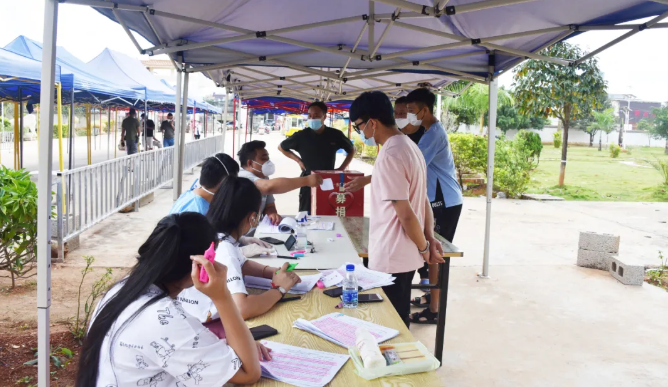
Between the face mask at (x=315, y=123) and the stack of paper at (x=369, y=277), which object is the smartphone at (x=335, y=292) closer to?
the stack of paper at (x=369, y=277)

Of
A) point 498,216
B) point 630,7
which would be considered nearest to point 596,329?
point 630,7

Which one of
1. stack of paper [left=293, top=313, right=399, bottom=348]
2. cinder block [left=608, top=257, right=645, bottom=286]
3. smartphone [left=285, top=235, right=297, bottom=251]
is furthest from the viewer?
cinder block [left=608, top=257, right=645, bottom=286]

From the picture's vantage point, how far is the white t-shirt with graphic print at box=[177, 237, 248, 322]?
6.75 ft

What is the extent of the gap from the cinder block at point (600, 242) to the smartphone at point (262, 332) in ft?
18.2

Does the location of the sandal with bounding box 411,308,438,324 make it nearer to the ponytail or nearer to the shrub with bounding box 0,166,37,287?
the ponytail

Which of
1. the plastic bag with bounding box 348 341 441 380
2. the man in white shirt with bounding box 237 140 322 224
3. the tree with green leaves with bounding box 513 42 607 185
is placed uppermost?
the tree with green leaves with bounding box 513 42 607 185

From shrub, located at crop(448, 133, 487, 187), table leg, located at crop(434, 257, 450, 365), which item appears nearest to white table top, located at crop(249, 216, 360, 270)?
table leg, located at crop(434, 257, 450, 365)

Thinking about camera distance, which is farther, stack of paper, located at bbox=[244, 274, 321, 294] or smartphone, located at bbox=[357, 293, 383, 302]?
stack of paper, located at bbox=[244, 274, 321, 294]

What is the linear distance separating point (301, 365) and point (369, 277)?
0.99 meters

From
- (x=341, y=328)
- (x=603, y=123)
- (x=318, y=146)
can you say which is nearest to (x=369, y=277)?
(x=341, y=328)

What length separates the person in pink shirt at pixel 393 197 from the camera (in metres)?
2.69

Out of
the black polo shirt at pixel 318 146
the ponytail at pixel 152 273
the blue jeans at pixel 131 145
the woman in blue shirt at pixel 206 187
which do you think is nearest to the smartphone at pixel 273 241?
the woman in blue shirt at pixel 206 187

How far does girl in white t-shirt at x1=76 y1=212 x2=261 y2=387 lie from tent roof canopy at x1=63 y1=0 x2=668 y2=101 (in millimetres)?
1667

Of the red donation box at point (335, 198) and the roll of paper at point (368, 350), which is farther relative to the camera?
the red donation box at point (335, 198)
